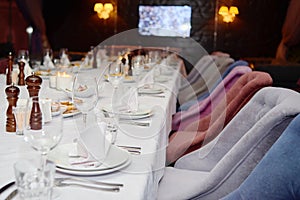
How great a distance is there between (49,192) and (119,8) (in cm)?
763

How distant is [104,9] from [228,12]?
8.16ft

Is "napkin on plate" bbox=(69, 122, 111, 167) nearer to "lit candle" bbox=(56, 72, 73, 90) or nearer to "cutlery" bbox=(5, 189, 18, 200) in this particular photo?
"cutlery" bbox=(5, 189, 18, 200)

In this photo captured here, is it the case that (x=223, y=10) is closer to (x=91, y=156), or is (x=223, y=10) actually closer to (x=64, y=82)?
(x=64, y=82)

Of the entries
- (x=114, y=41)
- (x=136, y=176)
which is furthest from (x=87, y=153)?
(x=114, y=41)

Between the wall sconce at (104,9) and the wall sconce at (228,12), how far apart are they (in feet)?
7.28

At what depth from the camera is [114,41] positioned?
823 cm

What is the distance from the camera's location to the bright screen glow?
8.03m

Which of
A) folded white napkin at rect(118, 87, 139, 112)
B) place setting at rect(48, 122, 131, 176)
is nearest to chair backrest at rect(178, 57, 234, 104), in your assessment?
folded white napkin at rect(118, 87, 139, 112)

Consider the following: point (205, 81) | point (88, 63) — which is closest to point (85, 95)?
point (88, 63)

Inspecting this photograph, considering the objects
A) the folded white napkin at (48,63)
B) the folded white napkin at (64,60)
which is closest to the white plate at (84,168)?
the folded white napkin at (48,63)

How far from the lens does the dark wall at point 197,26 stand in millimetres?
7859

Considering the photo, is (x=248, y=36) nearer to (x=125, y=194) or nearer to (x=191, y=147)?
(x=191, y=147)

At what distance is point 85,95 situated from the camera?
138 centimetres

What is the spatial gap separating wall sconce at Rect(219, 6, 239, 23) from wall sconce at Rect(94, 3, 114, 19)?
2218 mm
